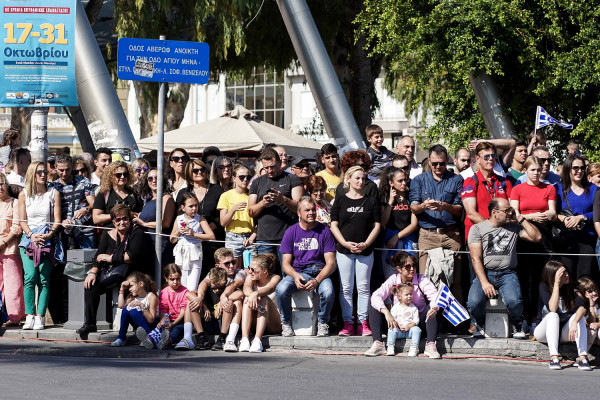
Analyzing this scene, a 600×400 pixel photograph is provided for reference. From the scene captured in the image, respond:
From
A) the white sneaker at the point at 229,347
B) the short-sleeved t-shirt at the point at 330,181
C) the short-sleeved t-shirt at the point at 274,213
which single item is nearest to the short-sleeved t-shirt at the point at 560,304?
the short-sleeved t-shirt at the point at 330,181

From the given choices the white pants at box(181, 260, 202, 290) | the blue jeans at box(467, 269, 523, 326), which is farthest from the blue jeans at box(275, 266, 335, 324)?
the blue jeans at box(467, 269, 523, 326)

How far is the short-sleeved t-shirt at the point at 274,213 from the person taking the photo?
13047 mm

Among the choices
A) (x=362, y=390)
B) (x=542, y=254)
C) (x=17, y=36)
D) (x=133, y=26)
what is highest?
(x=133, y=26)

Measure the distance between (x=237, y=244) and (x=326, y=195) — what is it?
45.2 inches

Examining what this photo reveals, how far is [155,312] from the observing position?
1252cm

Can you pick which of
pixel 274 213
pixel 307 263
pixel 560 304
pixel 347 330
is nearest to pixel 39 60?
pixel 274 213

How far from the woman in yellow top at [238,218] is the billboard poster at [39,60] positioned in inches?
83.9

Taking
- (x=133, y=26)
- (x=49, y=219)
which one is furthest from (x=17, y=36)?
(x=133, y=26)

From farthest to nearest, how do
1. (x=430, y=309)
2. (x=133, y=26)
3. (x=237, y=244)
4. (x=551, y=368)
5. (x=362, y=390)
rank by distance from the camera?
1. (x=133, y=26)
2. (x=237, y=244)
3. (x=430, y=309)
4. (x=551, y=368)
5. (x=362, y=390)

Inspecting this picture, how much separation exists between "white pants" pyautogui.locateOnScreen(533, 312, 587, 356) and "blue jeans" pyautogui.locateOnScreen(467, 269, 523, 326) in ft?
1.73

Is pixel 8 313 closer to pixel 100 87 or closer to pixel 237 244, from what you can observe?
pixel 237 244

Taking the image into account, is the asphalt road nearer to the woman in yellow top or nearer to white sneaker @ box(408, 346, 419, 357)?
white sneaker @ box(408, 346, 419, 357)

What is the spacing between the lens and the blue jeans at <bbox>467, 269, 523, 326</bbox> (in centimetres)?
1202

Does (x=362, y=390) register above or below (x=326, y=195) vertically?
below
